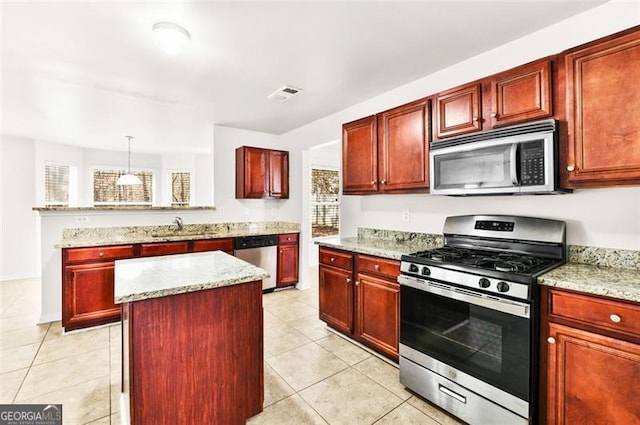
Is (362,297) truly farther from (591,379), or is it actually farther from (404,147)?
(591,379)

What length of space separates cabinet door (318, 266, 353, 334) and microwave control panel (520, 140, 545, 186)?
1.59 metres

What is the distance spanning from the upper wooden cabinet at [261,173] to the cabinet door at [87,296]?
6.65ft

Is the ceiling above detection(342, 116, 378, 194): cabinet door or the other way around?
above

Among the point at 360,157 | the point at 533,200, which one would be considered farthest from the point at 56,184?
the point at 533,200

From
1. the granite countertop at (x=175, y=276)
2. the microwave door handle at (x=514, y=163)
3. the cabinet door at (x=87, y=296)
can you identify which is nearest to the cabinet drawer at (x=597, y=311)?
the microwave door handle at (x=514, y=163)

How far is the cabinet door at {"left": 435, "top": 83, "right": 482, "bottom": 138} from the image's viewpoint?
7.11ft

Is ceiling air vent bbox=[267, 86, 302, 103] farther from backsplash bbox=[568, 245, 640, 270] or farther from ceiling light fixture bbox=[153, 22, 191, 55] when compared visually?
backsplash bbox=[568, 245, 640, 270]

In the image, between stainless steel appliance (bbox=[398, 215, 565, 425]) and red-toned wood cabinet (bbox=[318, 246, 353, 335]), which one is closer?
stainless steel appliance (bbox=[398, 215, 565, 425])

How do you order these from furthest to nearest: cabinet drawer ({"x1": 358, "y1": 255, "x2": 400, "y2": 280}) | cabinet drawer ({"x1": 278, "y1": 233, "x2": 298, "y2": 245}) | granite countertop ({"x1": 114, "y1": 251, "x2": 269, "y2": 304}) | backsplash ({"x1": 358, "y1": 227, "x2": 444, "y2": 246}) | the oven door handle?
cabinet drawer ({"x1": 278, "y1": 233, "x2": 298, "y2": 245})
backsplash ({"x1": 358, "y1": 227, "x2": 444, "y2": 246})
cabinet drawer ({"x1": 358, "y1": 255, "x2": 400, "y2": 280})
the oven door handle
granite countertop ({"x1": 114, "y1": 251, "x2": 269, "y2": 304})

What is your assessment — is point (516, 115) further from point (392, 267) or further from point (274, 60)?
point (274, 60)

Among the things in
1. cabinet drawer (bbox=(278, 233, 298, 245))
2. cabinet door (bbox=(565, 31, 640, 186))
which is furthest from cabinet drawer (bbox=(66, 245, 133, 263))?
cabinet door (bbox=(565, 31, 640, 186))

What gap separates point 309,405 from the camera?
78.9 inches

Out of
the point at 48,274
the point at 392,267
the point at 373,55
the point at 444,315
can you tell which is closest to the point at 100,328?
the point at 48,274

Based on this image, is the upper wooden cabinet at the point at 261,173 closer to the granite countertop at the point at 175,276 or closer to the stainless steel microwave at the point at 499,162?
the granite countertop at the point at 175,276
